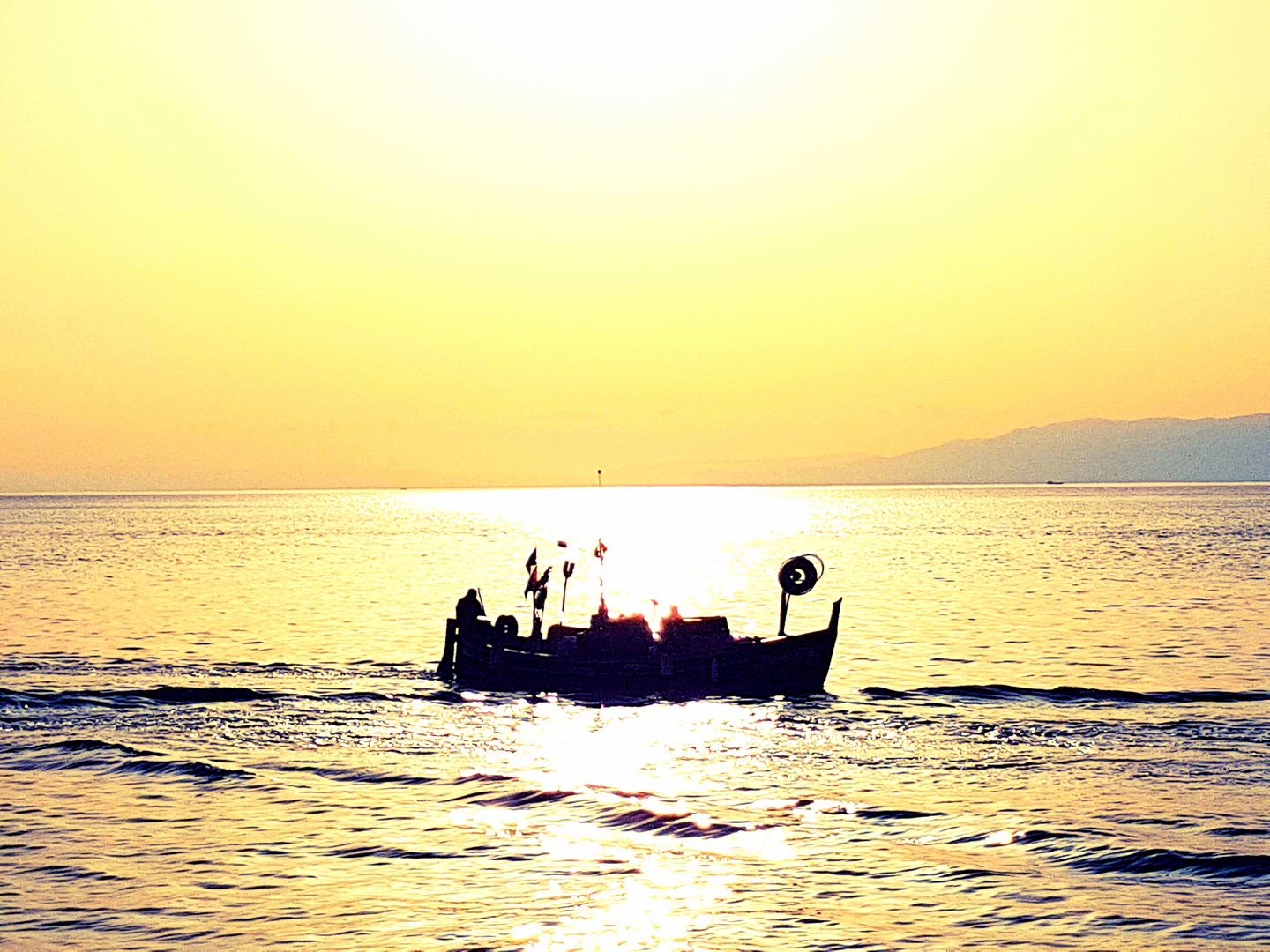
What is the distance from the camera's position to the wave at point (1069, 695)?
38375mm

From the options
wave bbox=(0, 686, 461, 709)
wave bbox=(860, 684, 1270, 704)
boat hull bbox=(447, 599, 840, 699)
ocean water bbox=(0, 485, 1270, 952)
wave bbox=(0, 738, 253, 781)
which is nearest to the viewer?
ocean water bbox=(0, 485, 1270, 952)

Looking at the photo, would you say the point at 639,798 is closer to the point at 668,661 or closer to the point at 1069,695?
the point at 668,661

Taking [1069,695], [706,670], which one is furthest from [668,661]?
[1069,695]

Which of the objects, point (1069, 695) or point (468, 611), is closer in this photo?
point (1069, 695)

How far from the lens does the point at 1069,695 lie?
4000cm

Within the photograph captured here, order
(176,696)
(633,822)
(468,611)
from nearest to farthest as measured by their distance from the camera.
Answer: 1. (633,822)
2. (176,696)
3. (468,611)

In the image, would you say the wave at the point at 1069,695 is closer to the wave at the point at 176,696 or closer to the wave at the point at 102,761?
the wave at the point at 176,696

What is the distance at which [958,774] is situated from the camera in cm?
2766

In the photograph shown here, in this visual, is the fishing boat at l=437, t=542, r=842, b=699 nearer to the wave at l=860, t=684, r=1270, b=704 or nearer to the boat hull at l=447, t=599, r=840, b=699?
the boat hull at l=447, t=599, r=840, b=699

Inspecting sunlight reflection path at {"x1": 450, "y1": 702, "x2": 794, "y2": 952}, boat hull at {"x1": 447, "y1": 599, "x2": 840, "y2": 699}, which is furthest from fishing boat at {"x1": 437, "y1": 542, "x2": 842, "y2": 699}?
sunlight reflection path at {"x1": 450, "y1": 702, "x2": 794, "y2": 952}

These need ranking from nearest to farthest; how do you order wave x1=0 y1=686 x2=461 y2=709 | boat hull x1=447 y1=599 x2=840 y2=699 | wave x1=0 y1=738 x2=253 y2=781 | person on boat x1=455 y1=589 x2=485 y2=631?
wave x1=0 y1=738 x2=253 y2=781
wave x1=0 y1=686 x2=461 y2=709
boat hull x1=447 y1=599 x2=840 y2=699
person on boat x1=455 y1=589 x2=485 y2=631

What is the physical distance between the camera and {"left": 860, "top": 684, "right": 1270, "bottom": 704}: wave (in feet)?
126

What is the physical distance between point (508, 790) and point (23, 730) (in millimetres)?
16264

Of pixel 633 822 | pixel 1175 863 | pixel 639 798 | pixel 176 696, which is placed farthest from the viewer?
pixel 176 696
